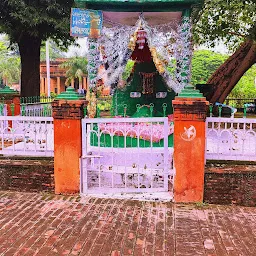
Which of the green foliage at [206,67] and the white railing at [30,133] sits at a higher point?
the green foliage at [206,67]

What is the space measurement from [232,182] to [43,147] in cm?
381

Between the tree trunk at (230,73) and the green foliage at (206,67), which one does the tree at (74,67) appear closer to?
the green foliage at (206,67)

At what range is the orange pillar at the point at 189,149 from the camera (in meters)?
5.87

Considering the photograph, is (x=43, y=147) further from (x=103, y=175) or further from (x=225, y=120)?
(x=225, y=120)

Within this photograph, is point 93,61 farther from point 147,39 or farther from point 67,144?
point 67,144

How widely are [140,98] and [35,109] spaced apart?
4.05 m

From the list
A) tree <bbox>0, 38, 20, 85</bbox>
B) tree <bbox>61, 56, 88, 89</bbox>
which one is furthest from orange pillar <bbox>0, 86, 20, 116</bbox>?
tree <bbox>0, 38, 20, 85</bbox>

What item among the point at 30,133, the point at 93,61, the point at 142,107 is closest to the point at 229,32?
the point at 142,107

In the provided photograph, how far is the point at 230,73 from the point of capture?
14047 mm

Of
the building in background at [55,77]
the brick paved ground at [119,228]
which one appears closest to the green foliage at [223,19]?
the brick paved ground at [119,228]

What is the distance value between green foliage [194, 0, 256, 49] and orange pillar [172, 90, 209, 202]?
531 centimetres

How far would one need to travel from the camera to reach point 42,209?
566cm

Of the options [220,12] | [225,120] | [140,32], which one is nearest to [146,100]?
[140,32]

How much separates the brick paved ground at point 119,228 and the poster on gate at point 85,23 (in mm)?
3746
